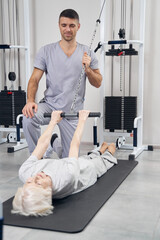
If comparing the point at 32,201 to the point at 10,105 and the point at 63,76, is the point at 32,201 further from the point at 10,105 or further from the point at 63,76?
the point at 10,105

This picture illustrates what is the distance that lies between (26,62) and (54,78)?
41.2 inches

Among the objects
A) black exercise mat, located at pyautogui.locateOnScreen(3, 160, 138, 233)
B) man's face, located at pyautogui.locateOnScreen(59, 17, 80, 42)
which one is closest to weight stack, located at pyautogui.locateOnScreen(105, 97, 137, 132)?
man's face, located at pyautogui.locateOnScreen(59, 17, 80, 42)

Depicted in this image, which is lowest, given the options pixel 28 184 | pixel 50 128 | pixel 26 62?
pixel 28 184

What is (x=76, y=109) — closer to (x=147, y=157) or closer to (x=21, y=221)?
(x=147, y=157)

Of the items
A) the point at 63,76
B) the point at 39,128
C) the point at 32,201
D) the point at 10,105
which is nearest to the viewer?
the point at 32,201

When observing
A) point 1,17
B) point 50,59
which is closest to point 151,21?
point 50,59

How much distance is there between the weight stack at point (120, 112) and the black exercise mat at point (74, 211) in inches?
48.7

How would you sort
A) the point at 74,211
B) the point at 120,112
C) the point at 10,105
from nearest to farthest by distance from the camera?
the point at 74,211 < the point at 120,112 < the point at 10,105

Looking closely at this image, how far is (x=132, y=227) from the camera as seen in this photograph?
1.81 meters

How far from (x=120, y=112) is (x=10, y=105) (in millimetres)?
1424

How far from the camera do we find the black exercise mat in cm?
181

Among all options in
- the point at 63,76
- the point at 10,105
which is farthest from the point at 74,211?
the point at 10,105

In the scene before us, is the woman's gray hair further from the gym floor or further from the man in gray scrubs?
the man in gray scrubs

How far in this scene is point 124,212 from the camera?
2.04m
